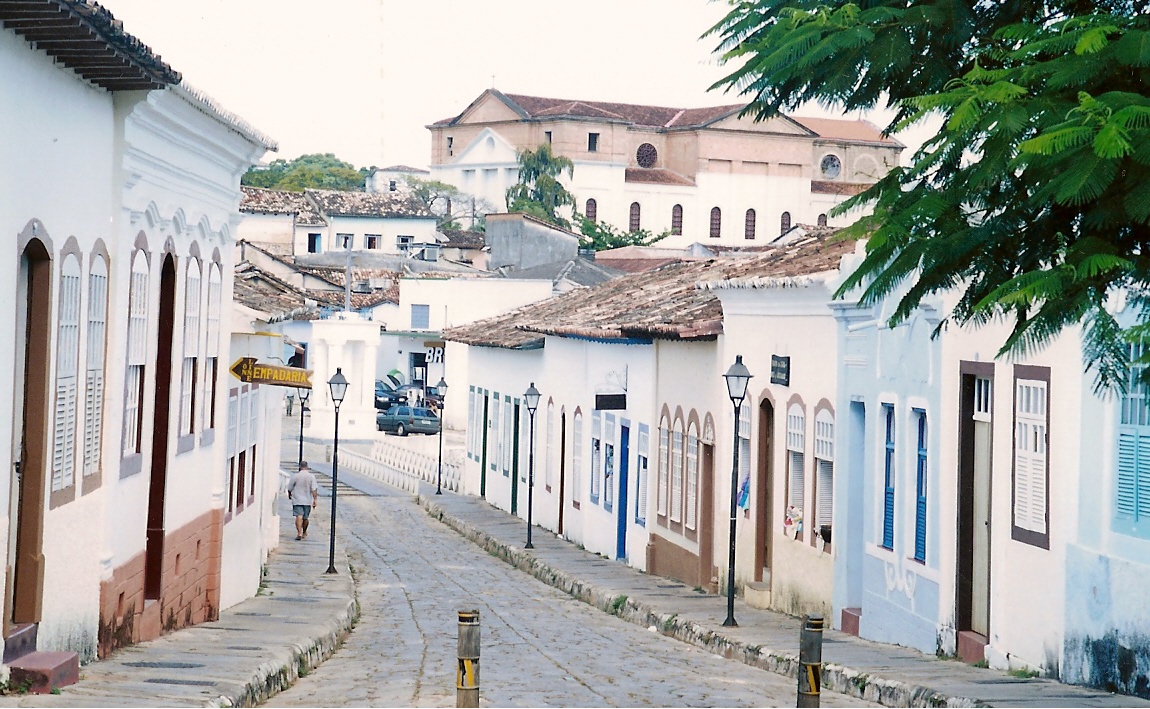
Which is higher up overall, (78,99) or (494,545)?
(78,99)

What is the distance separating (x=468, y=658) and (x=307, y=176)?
368ft

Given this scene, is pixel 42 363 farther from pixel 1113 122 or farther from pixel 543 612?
pixel 543 612

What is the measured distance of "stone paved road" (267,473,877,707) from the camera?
38.4 feet

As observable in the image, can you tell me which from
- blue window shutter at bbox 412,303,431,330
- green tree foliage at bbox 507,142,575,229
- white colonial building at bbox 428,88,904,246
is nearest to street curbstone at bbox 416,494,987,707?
blue window shutter at bbox 412,303,431,330

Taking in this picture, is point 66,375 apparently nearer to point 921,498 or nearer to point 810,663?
point 810,663

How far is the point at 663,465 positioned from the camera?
22672 mm

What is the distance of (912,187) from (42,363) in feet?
16.8

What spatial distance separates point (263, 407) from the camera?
21516 mm

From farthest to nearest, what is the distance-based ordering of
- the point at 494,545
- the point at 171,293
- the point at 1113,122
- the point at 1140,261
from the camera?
the point at 494,545, the point at 171,293, the point at 1140,261, the point at 1113,122

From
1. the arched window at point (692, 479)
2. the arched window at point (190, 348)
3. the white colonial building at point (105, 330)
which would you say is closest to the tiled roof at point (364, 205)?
the arched window at point (692, 479)

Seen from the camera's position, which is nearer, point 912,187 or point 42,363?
point 912,187

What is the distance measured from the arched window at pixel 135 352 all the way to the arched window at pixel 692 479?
976 cm

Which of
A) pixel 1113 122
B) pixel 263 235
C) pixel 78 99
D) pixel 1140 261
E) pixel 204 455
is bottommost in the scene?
pixel 204 455

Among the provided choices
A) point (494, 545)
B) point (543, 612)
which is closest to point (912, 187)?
point (543, 612)
